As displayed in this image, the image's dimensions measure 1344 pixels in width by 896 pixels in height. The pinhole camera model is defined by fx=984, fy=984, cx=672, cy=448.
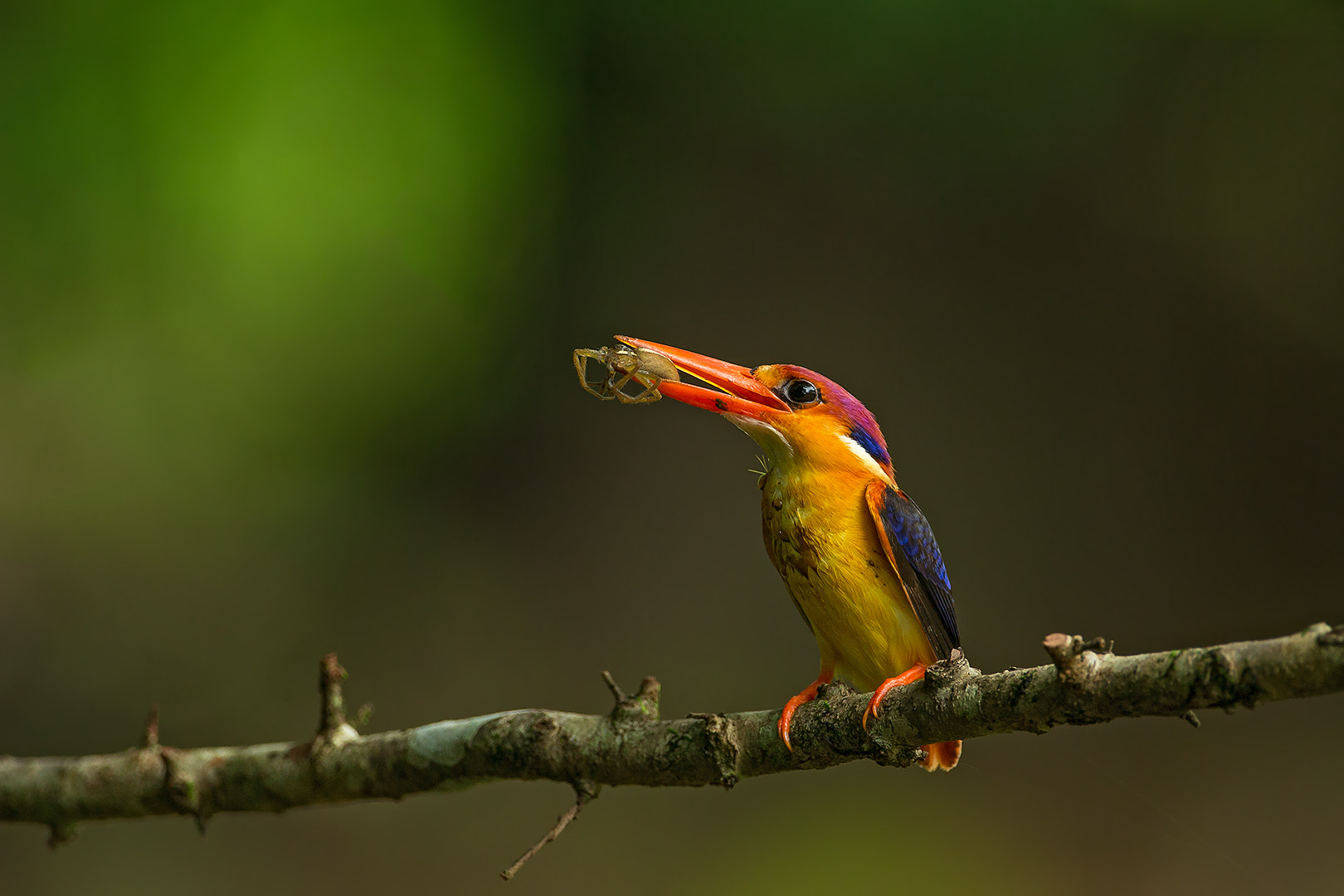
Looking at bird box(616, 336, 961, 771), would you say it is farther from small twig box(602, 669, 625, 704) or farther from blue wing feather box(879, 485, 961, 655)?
small twig box(602, 669, 625, 704)

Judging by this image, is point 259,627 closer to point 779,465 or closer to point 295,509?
point 295,509

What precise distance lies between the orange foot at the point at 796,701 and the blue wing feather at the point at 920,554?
9 cm

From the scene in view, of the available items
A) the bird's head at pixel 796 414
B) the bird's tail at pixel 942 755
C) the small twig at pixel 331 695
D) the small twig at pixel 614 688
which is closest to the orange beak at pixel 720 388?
the bird's head at pixel 796 414

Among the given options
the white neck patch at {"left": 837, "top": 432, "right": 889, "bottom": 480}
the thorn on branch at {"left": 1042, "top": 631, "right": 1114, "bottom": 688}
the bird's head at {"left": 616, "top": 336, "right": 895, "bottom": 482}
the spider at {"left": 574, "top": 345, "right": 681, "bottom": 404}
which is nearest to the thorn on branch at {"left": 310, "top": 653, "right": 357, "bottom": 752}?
the spider at {"left": 574, "top": 345, "right": 681, "bottom": 404}

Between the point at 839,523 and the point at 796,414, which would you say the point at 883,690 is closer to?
the point at 839,523

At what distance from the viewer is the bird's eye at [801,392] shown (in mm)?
1507

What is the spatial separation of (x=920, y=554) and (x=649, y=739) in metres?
0.49

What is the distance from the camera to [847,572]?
57.1 inches

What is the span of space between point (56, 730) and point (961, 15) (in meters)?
3.86

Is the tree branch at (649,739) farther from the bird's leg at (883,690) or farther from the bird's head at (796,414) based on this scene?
the bird's head at (796,414)

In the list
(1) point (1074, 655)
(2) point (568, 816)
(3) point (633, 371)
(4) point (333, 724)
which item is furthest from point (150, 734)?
(1) point (1074, 655)

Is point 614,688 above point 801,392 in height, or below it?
below

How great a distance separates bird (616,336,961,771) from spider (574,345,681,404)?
1 cm

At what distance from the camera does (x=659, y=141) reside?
3.68m
